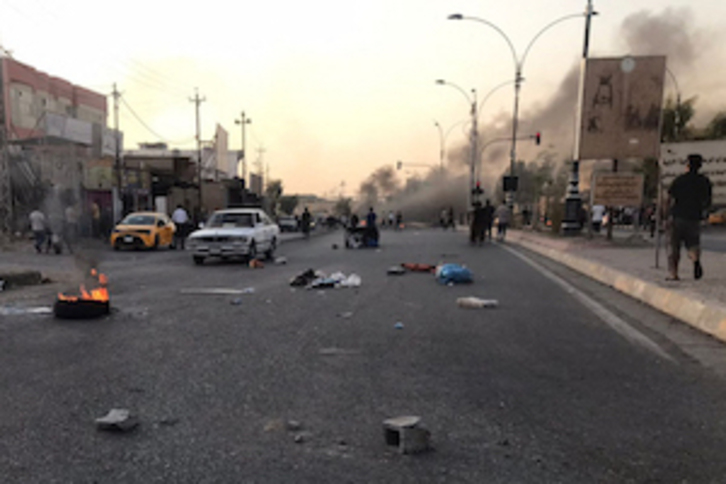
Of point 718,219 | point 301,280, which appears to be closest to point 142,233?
point 301,280

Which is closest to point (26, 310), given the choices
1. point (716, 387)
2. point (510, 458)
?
point (510, 458)

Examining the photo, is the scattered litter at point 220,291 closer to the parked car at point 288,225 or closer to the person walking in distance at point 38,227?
the person walking in distance at point 38,227

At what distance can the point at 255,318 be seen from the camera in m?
6.22

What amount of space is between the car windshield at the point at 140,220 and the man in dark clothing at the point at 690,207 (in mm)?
16961

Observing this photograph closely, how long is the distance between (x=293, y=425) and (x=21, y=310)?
5.53 meters

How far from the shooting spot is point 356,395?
3.57 m

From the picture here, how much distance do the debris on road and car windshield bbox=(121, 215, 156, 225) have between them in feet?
59.8

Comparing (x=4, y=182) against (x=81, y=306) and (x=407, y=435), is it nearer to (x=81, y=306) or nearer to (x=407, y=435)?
(x=81, y=306)

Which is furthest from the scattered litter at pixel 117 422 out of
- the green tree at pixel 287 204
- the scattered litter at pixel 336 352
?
the green tree at pixel 287 204

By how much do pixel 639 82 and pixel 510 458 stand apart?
59.1 feet

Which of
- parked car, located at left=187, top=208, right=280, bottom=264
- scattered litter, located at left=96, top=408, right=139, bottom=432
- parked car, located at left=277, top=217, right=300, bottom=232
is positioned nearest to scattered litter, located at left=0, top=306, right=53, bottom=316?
scattered litter, located at left=96, top=408, right=139, bottom=432

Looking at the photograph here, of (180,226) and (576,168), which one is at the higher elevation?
(576,168)

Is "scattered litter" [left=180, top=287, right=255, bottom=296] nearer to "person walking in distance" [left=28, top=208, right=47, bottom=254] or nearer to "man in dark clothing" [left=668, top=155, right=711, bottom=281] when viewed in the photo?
"man in dark clothing" [left=668, top=155, right=711, bottom=281]

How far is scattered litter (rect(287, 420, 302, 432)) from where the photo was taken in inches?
118
